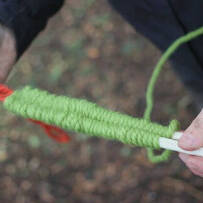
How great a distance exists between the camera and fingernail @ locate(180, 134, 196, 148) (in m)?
0.66

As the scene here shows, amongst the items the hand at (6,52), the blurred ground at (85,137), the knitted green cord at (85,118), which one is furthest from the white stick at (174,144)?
the blurred ground at (85,137)

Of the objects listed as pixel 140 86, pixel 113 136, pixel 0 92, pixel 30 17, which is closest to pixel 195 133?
pixel 113 136

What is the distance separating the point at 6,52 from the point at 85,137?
3.20ft

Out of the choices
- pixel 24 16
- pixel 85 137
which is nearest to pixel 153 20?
pixel 24 16

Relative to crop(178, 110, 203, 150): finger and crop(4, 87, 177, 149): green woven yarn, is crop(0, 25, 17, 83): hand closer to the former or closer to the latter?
crop(4, 87, 177, 149): green woven yarn

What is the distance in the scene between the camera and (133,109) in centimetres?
186

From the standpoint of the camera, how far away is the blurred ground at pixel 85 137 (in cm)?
164

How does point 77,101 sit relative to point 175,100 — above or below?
above

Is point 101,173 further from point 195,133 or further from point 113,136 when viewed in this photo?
point 195,133

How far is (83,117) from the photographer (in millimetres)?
790

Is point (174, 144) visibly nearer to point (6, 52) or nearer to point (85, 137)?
point (6, 52)

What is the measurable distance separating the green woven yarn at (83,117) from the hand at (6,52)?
3.7 inches

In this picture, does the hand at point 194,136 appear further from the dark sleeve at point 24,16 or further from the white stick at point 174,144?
the dark sleeve at point 24,16

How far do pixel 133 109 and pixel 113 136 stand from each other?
3.62 ft
